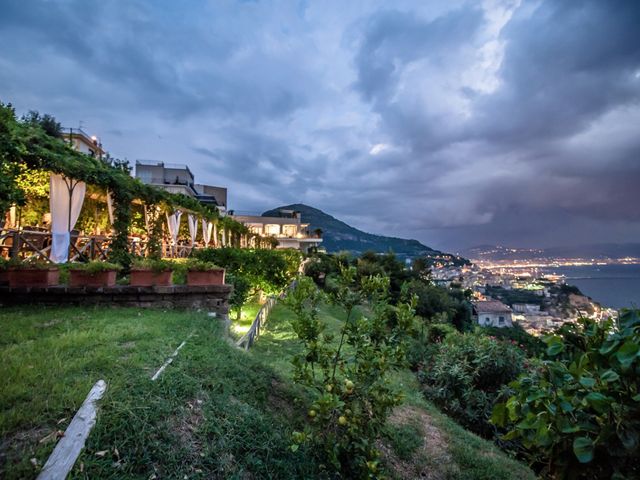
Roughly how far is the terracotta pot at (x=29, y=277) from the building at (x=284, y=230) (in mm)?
39611

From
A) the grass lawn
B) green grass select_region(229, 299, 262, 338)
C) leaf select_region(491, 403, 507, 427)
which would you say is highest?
leaf select_region(491, 403, 507, 427)

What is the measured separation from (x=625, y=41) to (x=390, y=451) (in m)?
10.1

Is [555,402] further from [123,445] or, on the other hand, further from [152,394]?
[152,394]

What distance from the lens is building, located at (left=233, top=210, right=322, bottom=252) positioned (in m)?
45.7

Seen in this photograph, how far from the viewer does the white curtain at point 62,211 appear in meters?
7.16

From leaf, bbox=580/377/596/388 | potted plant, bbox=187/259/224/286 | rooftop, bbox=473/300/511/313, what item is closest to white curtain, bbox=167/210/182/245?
potted plant, bbox=187/259/224/286

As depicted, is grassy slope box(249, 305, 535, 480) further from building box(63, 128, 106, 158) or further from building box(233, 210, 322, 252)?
building box(233, 210, 322, 252)

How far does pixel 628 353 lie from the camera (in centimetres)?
87

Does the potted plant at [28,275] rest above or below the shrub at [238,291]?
above

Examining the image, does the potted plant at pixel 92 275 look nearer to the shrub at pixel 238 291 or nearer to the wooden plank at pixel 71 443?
the shrub at pixel 238 291

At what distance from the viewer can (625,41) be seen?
7.05 m

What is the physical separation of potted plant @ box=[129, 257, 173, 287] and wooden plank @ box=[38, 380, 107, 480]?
323cm

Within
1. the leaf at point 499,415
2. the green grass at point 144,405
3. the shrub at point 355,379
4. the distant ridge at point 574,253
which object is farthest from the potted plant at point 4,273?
the distant ridge at point 574,253

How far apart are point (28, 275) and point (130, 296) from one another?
1.65m
